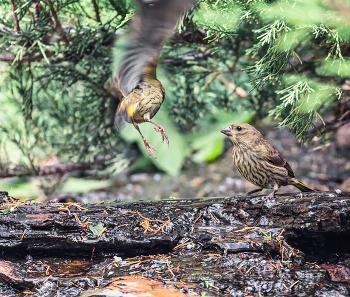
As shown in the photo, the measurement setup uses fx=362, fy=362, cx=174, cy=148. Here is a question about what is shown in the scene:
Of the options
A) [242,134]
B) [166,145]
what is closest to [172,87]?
[166,145]

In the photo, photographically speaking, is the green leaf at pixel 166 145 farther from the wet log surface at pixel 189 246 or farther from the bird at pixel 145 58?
the bird at pixel 145 58

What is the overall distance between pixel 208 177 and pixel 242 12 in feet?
13.7

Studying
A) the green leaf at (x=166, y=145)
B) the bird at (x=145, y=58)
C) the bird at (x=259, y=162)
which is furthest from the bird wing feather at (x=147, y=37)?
the green leaf at (x=166, y=145)

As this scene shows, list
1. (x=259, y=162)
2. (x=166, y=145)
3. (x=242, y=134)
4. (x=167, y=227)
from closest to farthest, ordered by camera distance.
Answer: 1. (x=167, y=227)
2. (x=259, y=162)
3. (x=242, y=134)
4. (x=166, y=145)

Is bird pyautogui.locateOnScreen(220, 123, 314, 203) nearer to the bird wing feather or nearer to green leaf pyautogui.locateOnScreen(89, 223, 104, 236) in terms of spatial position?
the bird wing feather

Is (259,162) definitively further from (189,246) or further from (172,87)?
(172,87)

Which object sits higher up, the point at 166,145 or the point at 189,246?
the point at 166,145

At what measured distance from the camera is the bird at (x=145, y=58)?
2189 millimetres

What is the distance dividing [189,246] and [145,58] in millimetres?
1437

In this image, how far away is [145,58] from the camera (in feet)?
7.95

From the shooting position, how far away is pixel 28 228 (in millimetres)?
2830

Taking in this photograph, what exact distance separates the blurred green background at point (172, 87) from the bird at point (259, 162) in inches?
12.8

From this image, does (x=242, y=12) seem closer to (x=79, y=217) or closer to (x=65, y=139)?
(x=79, y=217)

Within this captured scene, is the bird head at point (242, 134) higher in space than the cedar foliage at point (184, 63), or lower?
lower
